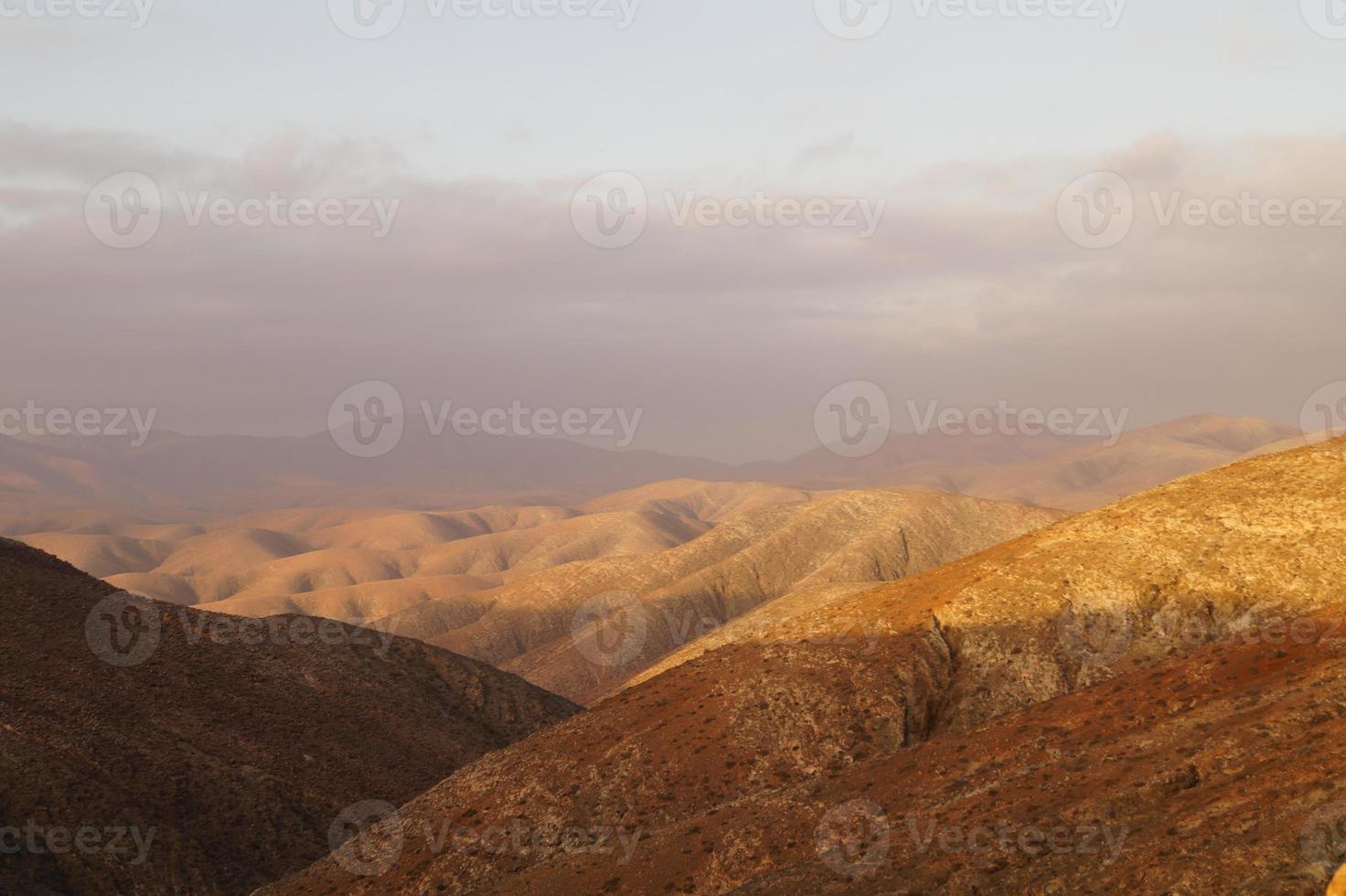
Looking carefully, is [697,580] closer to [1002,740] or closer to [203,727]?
[203,727]

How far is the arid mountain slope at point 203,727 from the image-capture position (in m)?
44.6

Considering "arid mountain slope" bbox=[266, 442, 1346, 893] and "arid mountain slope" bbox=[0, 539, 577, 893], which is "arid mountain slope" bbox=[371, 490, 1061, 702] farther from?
"arid mountain slope" bbox=[266, 442, 1346, 893]

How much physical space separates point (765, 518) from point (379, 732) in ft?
434

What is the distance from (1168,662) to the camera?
36281 millimetres

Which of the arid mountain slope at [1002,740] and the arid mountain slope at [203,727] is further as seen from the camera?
the arid mountain slope at [203,727]

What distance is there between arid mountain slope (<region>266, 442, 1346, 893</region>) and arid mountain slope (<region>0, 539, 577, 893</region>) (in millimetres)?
11231

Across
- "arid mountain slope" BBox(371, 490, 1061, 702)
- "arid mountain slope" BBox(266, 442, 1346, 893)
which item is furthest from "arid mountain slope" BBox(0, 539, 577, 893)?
"arid mountain slope" BBox(371, 490, 1061, 702)

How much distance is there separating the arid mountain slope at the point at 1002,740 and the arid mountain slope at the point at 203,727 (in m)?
11.2

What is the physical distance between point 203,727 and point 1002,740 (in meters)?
42.4

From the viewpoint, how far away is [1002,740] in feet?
112

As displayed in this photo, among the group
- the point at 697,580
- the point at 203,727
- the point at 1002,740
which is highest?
the point at 203,727

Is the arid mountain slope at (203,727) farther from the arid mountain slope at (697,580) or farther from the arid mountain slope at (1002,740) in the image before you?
the arid mountain slope at (697,580)

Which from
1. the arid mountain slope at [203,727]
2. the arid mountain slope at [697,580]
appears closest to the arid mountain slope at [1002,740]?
the arid mountain slope at [203,727]

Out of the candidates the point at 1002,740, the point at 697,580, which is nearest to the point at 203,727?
the point at 1002,740
